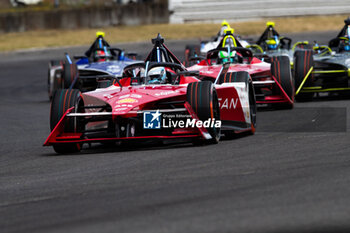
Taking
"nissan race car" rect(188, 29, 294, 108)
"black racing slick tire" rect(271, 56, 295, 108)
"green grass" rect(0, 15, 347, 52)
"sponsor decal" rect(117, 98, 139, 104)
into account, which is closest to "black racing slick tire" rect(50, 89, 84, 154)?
"sponsor decal" rect(117, 98, 139, 104)

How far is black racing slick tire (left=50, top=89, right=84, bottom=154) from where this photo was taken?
9641 millimetres

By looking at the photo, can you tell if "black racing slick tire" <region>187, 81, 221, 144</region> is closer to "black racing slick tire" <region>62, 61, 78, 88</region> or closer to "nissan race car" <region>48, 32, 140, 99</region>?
"nissan race car" <region>48, 32, 140, 99</region>

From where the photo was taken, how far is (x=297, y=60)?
15.8 meters

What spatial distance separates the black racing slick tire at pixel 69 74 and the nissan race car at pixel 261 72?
128 inches

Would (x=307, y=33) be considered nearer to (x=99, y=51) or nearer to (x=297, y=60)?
(x=99, y=51)

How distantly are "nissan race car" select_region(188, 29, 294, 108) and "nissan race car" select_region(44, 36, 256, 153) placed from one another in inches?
120

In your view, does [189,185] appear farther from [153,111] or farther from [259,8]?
[259,8]

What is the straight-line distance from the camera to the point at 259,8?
127 feet

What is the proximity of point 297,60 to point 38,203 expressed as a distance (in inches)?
402

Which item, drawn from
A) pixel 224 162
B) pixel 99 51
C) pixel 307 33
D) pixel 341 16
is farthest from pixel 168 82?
pixel 341 16

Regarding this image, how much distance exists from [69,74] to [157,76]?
735 centimetres

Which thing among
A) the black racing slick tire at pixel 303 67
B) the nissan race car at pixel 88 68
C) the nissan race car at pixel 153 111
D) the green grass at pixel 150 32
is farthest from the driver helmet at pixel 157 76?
the green grass at pixel 150 32

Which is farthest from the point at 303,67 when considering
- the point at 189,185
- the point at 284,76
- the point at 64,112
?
the point at 189,185

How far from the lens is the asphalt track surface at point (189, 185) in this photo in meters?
5.39
